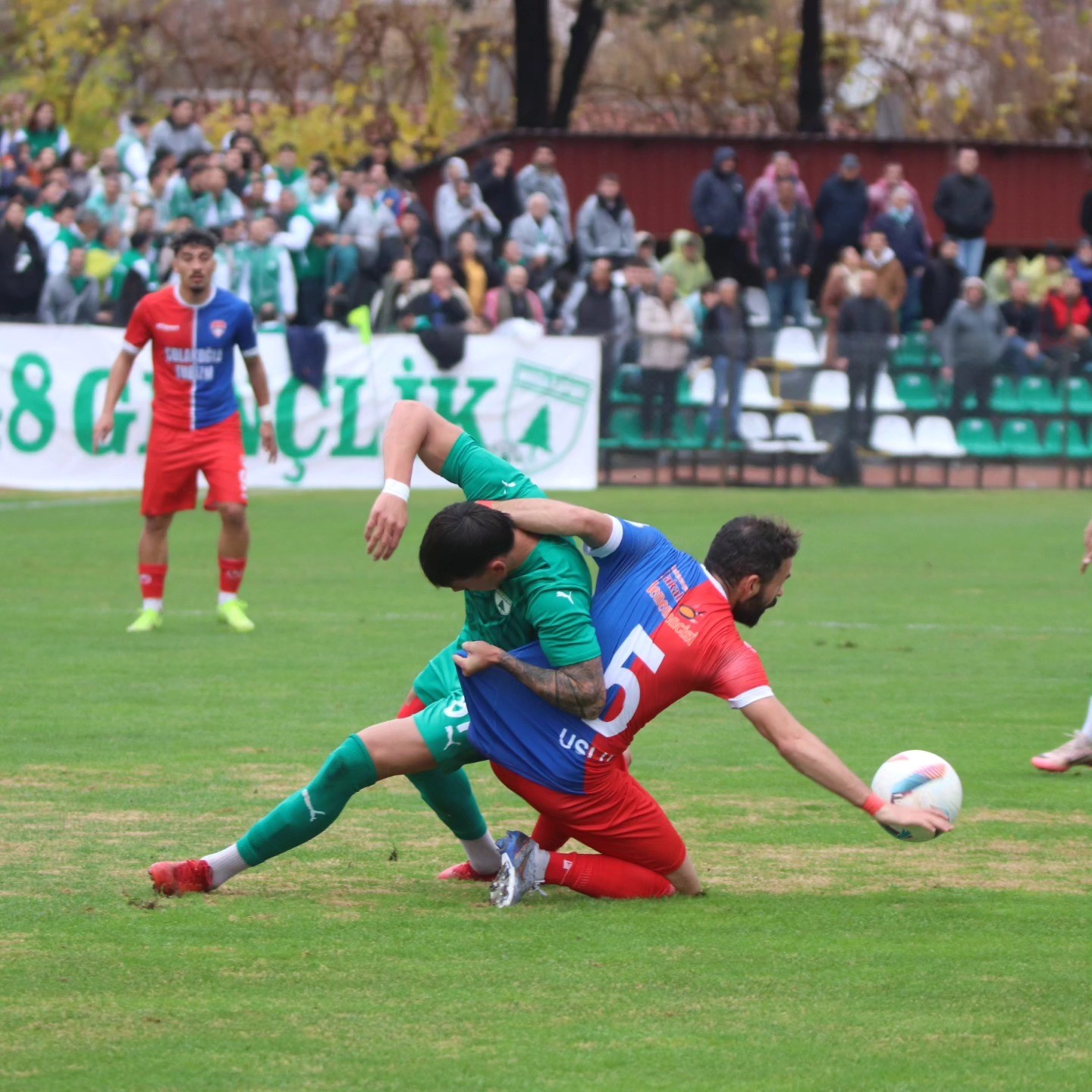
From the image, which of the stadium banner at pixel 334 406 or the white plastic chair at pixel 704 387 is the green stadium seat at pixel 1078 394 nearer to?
the white plastic chair at pixel 704 387

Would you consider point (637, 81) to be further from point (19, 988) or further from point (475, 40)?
point (19, 988)

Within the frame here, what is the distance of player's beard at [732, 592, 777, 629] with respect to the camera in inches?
229

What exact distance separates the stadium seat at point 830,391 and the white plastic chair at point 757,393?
0.43 metres

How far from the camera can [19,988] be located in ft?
15.5

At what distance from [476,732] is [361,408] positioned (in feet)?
50.9

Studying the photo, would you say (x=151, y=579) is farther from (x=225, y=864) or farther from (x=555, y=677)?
(x=555, y=677)

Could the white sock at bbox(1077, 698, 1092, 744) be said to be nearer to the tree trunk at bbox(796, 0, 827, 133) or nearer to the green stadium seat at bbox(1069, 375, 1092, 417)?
the green stadium seat at bbox(1069, 375, 1092, 417)

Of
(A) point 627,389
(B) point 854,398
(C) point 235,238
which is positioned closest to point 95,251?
(C) point 235,238

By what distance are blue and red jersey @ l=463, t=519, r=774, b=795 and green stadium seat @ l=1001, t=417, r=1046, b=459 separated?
58.0 feet

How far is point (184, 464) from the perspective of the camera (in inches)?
466

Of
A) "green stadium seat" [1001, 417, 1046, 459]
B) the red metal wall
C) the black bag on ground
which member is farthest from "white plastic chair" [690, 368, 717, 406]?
the red metal wall

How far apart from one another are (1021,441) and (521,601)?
1806 cm

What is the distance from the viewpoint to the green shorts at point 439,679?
5.89 metres

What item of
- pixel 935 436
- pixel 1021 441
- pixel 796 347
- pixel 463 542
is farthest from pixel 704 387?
pixel 463 542
